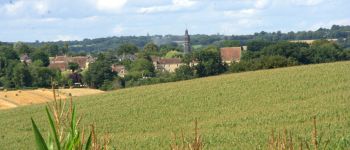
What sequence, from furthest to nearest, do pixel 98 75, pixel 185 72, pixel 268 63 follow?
pixel 98 75
pixel 185 72
pixel 268 63

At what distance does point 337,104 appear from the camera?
91.9 feet

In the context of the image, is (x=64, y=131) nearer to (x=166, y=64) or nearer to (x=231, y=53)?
(x=166, y=64)

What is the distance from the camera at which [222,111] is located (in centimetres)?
3262

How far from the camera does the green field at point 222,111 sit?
22688 millimetres

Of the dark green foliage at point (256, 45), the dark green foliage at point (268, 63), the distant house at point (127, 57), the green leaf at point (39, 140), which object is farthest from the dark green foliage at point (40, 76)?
the green leaf at point (39, 140)

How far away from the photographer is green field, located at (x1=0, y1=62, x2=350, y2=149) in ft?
74.4

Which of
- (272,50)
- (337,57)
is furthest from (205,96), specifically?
(337,57)

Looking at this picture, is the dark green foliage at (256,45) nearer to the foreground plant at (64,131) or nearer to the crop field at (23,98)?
the crop field at (23,98)

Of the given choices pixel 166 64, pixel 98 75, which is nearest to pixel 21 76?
pixel 98 75

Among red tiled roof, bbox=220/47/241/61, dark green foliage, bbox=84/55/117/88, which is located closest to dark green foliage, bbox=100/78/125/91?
dark green foliage, bbox=84/55/117/88

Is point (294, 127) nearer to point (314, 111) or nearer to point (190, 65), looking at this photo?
point (314, 111)

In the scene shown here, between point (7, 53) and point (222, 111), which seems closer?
point (222, 111)

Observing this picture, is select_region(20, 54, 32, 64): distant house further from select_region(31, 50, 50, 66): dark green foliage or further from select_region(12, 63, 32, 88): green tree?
select_region(12, 63, 32, 88): green tree

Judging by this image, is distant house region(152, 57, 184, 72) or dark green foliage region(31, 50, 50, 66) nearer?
dark green foliage region(31, 50, 50, 66)
